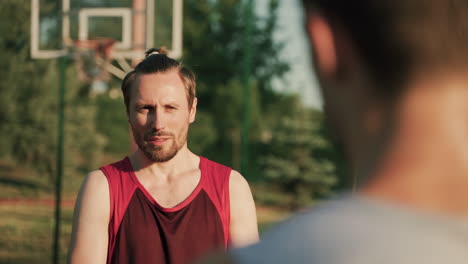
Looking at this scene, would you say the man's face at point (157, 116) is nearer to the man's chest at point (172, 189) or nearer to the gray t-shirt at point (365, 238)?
the man's chest at point (172, 189)

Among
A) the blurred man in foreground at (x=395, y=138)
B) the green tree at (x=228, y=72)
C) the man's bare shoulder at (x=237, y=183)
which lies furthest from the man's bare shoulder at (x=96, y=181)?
the green tree at (x=228, y=72)

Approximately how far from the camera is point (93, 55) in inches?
396

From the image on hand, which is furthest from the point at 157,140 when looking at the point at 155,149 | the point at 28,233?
the point at 28,233

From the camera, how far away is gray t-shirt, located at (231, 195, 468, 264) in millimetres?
630

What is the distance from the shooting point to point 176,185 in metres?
2.54

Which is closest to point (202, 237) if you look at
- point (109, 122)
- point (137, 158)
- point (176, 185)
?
point (176, 185)

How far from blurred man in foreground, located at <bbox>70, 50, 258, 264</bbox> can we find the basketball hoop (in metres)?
7.15

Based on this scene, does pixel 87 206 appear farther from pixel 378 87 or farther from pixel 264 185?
pixel 264 185

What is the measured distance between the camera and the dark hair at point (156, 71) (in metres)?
2.57

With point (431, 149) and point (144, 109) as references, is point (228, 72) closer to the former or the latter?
point (144, 109)

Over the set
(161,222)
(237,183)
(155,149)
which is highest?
(155,149)

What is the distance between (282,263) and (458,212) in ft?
0.55

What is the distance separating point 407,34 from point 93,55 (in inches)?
381

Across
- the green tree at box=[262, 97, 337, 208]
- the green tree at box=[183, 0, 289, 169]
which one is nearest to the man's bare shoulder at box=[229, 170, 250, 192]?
the green tree at box=[262, 97, 337, 208]
